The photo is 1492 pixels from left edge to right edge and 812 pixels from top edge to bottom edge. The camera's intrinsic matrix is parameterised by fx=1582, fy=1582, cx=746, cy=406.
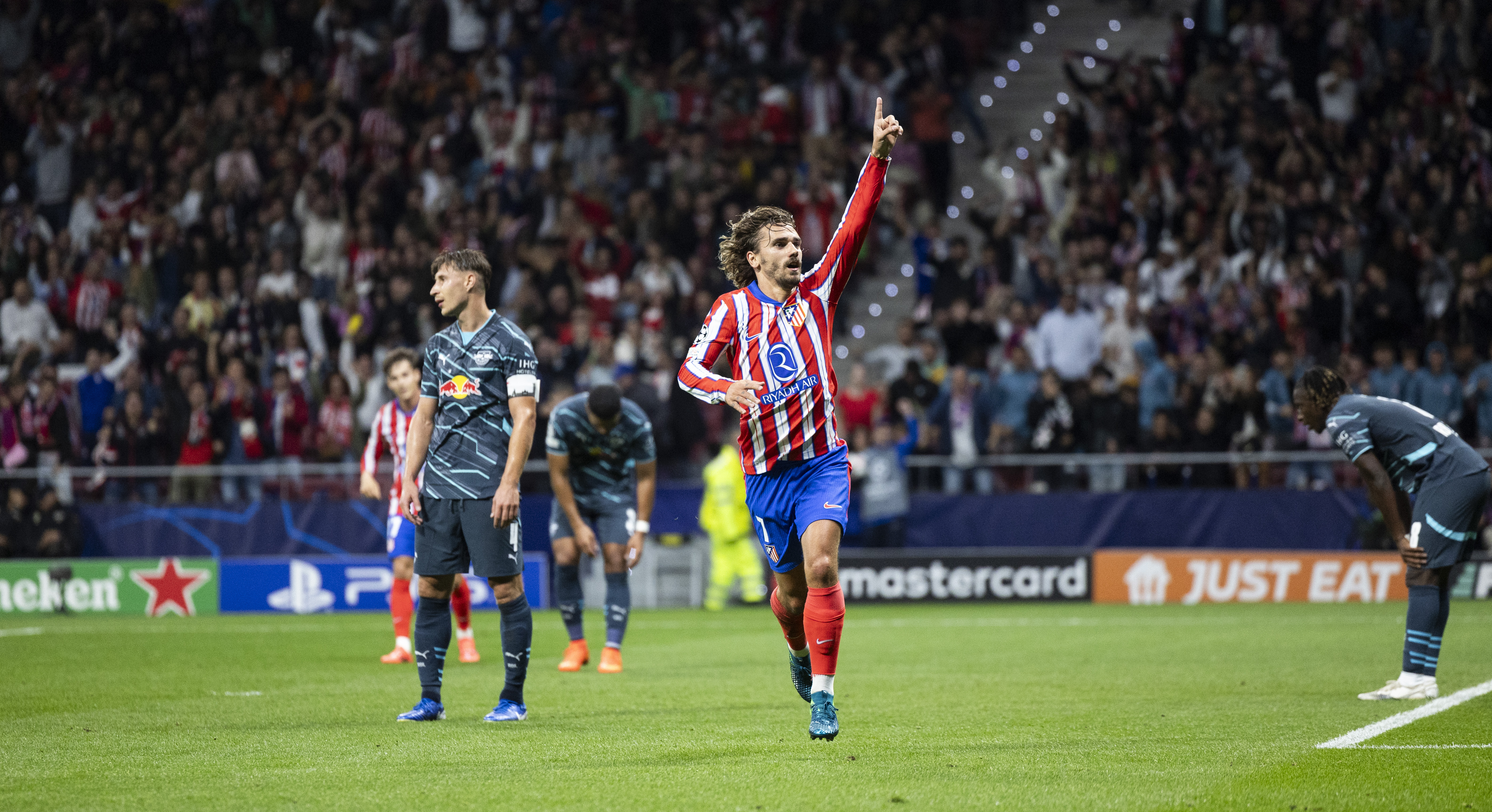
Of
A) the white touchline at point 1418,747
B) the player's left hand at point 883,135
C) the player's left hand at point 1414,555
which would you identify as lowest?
the white touchline at point 1418,747

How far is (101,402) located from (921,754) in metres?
17.7

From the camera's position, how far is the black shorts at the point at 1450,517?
919 cm

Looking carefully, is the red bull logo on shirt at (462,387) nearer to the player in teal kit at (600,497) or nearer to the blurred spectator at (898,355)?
the player in teal kit at (600,497)

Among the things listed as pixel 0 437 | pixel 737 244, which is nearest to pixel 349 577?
pixel 0 437

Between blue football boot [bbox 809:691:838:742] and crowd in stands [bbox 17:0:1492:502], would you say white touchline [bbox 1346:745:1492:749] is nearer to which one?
blue football boot [bbox 809:691:838:742]

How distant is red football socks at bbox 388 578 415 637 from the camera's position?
12469mm

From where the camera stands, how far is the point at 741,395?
6.82 metres

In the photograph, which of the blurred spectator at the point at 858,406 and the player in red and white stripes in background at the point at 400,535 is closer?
the player in red and white stripes in background at the point at 400,535

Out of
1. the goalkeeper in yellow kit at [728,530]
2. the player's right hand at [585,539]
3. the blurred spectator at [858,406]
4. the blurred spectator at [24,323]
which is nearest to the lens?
the player's right hand at [585,539]

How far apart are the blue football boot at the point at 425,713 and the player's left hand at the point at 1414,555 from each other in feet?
18.2

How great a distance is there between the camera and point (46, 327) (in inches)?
914

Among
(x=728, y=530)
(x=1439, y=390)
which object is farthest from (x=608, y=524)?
(x=1439, y=390)

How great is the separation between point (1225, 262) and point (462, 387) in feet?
46.6

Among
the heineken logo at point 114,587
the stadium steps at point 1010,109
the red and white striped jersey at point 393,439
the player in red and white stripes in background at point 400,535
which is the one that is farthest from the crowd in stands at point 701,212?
the player in red and white stripes in background at point 400,535
